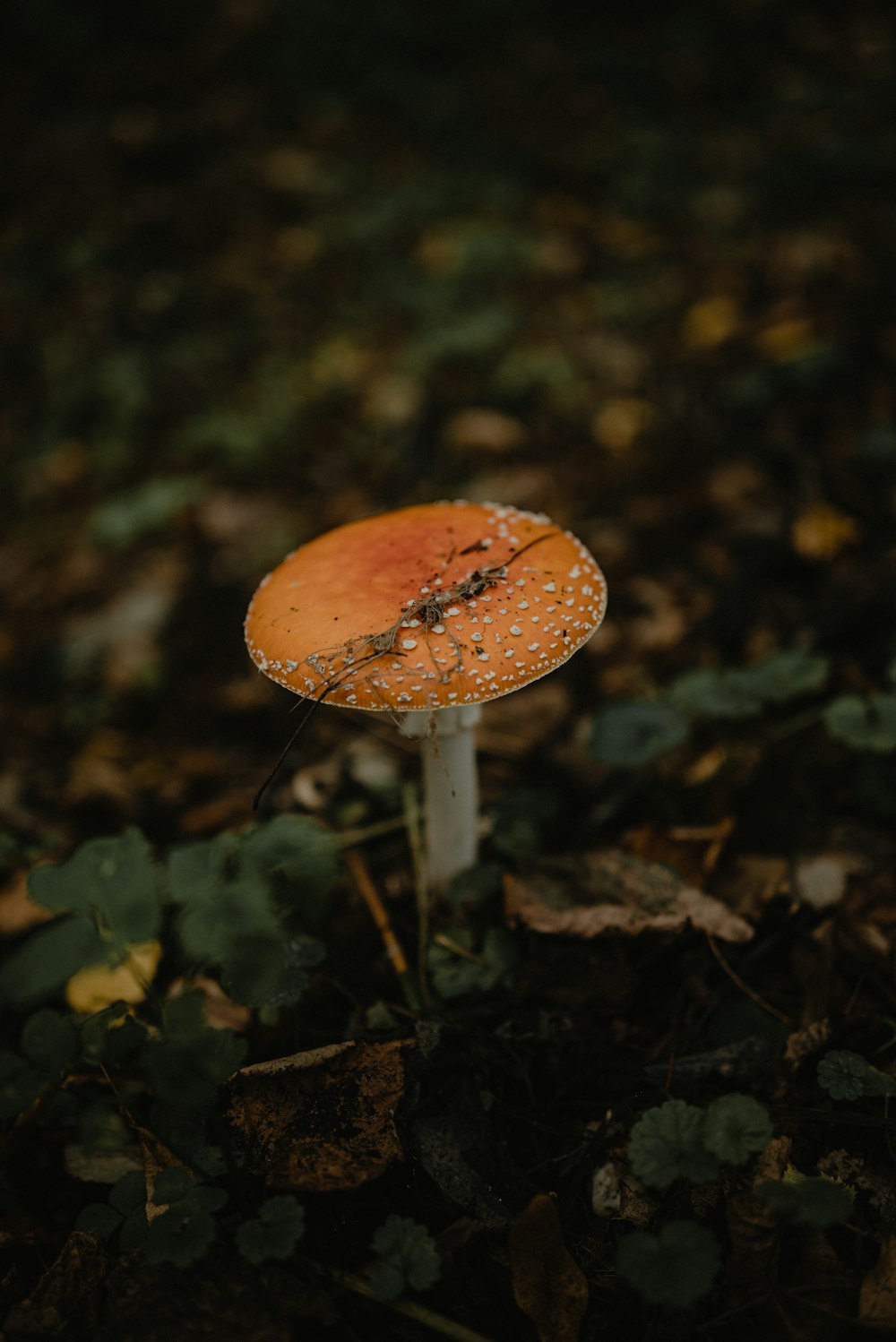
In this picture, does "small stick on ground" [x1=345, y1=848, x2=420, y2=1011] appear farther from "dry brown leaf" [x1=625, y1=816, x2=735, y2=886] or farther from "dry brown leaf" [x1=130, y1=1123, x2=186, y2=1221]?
"dry brown leaf" [x1=625, y1=816, x2=735, y2=886]

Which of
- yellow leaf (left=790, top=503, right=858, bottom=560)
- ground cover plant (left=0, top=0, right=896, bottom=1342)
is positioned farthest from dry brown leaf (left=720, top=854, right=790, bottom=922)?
yellow leaf (left=790, top=503, right=858, bottom=560)

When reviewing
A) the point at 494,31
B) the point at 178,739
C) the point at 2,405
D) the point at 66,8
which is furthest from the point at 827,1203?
the point at 66,8

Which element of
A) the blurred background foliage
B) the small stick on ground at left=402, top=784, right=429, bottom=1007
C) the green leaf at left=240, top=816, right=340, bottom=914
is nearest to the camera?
the green leaf at left=240, top=816, right=340, bottom=914

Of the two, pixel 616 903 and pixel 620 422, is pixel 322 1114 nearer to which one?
pixel 616 903

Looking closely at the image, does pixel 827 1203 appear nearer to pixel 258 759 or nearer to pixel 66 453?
pixel 258 759

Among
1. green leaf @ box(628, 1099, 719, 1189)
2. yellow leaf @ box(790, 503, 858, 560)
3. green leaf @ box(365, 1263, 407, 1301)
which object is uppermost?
yellow leaf @ box(790, 503, 858, 560)

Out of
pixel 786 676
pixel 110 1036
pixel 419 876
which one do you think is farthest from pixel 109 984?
pixel 786 676
